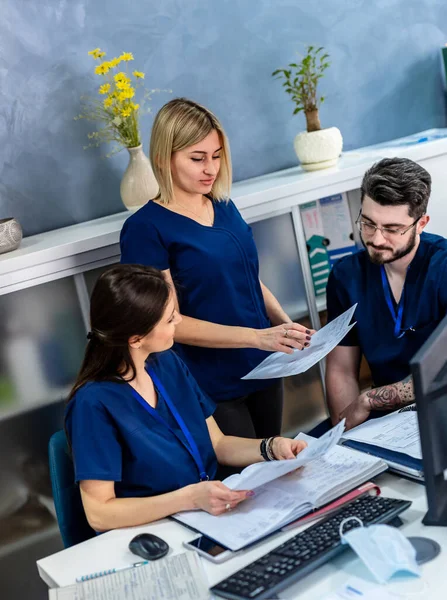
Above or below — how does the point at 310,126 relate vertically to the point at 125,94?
below

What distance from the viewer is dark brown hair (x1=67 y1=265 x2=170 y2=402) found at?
1885 mm

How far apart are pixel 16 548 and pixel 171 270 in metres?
1.07

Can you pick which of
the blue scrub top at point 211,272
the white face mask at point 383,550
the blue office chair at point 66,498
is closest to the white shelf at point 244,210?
the blue scrub top at point 211,272

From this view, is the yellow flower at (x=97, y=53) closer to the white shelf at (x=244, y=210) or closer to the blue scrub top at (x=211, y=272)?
the white shelf at (x=244, y=210)

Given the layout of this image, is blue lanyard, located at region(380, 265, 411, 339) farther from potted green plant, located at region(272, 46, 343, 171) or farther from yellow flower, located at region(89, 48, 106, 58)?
yellow flower, located at region(89, 48, 106, 58)

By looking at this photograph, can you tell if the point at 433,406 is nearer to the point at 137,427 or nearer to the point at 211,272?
the point at 137,427

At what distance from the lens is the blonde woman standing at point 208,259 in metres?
2.28

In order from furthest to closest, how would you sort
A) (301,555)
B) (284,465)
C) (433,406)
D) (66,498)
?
1. (66,498)
2. (284,465)
3. (301,555)
4. (433,406)

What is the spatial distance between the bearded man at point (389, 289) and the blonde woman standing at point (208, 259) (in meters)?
0.27

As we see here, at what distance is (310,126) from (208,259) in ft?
3.62

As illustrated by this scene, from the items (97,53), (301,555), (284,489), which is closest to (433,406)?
(301,555)

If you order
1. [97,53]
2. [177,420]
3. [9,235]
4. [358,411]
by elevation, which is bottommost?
[358,411]

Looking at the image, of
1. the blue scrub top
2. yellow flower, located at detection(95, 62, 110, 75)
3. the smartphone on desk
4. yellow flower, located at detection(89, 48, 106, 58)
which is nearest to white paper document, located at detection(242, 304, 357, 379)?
the blue scrub top

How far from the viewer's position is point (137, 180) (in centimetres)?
275
